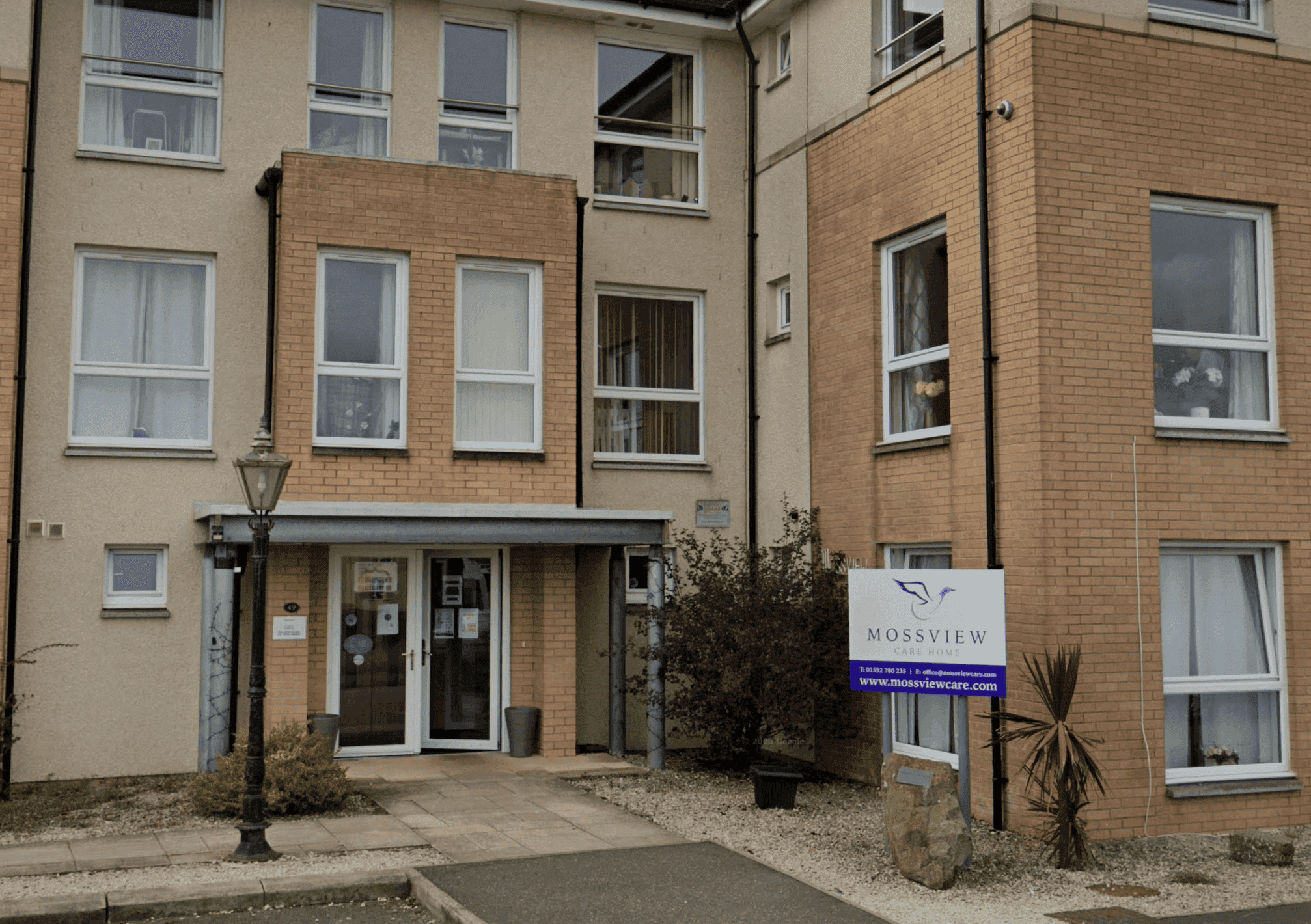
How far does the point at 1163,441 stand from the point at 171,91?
9.58 meters

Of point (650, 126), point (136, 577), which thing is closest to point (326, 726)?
point (136, 577)

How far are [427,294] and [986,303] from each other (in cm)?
523

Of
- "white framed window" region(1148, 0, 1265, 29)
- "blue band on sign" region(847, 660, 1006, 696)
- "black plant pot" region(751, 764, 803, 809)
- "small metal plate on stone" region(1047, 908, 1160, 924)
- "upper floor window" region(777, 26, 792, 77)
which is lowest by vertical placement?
"small metal plate on stone" region(1047, 908, 1160, 924)

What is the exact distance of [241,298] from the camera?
12195 millimetres

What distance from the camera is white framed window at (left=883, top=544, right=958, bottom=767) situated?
1077cm

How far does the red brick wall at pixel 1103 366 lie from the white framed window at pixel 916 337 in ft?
1.16

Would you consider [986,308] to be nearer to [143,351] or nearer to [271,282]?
[271,282]

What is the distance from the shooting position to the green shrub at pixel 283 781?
966 centimetres

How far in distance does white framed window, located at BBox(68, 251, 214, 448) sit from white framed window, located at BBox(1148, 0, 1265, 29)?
885cm

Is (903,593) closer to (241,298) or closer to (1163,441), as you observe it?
(1163,441)

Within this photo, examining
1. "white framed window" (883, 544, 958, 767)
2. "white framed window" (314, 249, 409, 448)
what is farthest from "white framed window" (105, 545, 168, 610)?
"white framed window" (883, 544, 958, 767)

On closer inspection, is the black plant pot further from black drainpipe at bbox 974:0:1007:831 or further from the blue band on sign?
black drainpipe at bbox 974:0:1007:831

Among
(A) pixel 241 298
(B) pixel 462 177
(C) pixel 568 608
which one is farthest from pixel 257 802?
(B) pixel 462 177

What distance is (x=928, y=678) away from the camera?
905cm
